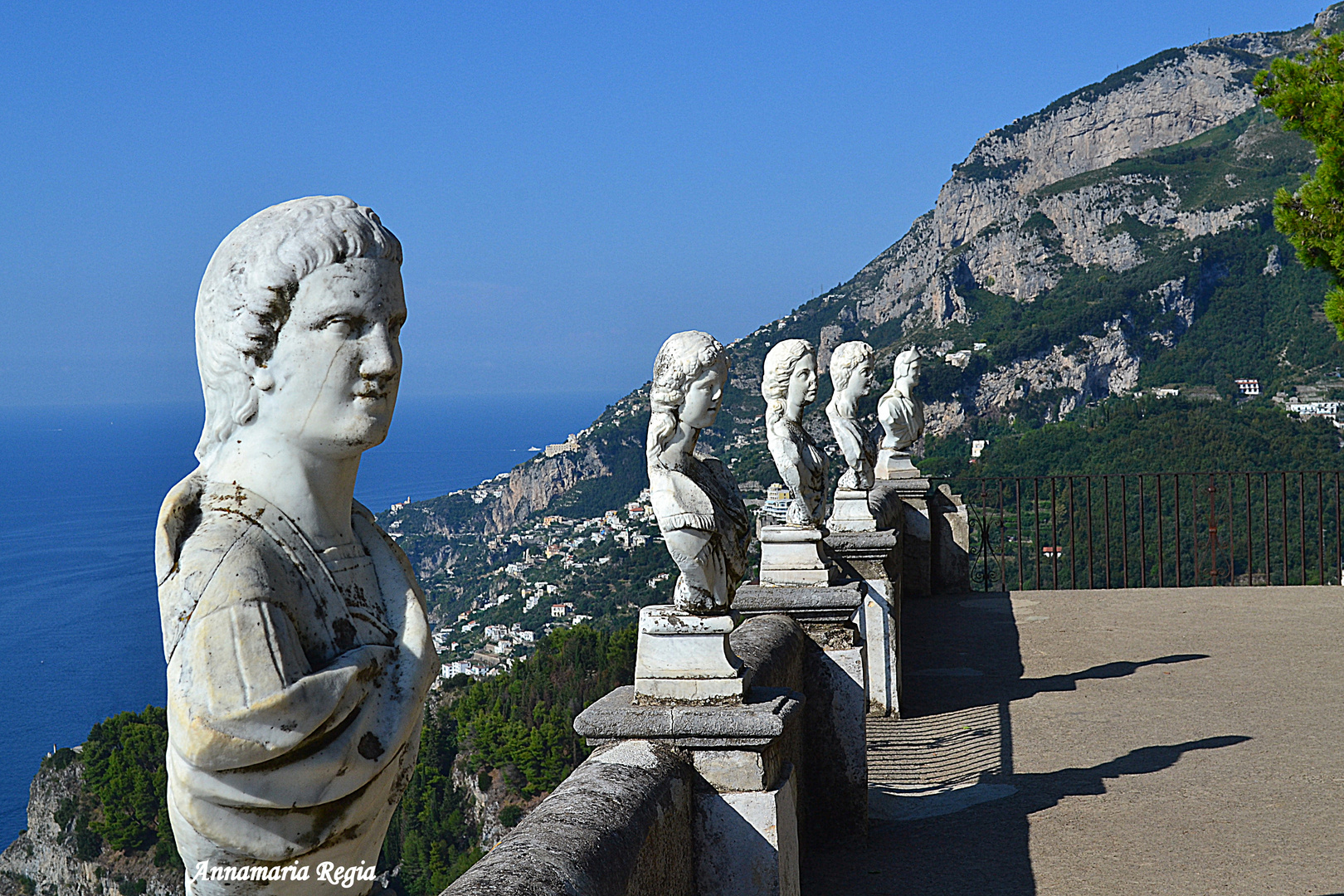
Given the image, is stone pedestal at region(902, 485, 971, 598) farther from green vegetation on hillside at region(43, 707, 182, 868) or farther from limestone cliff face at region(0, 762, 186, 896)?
limestone cliff face at region(0, 762, 186, 896)

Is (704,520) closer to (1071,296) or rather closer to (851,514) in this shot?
(851,514)

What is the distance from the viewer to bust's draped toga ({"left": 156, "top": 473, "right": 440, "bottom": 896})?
59.4 inches

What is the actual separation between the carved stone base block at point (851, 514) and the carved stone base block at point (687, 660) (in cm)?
451

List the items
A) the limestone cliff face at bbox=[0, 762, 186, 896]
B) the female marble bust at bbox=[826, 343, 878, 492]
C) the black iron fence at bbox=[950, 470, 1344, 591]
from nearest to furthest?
1. the female marble bust at bbox=[826, 343, 878, 492]
2. the limestone cliff face at bbox=[0, 762, 186, 896]
3. the black iron fence at bbox=[950, 470, 1344, 591]

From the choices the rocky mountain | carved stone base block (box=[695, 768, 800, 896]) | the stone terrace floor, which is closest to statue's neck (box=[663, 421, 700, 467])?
carved stone base block (box=[695, 768, 800, 896])

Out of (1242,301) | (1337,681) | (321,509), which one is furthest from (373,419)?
(1242,301)

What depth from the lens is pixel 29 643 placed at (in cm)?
4538

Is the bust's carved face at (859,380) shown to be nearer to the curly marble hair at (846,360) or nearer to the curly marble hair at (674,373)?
the curly marble hair at (846,360)

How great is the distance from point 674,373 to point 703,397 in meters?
0.13

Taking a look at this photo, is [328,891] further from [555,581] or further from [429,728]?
[555,581]

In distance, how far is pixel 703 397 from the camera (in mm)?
4289

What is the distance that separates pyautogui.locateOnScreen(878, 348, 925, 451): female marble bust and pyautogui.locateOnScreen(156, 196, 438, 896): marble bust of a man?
34.3 feet

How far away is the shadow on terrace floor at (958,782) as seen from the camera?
5824 mm

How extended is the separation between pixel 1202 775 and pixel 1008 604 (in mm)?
6023
